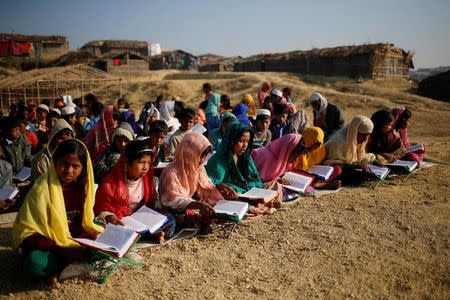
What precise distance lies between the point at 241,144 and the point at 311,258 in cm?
164

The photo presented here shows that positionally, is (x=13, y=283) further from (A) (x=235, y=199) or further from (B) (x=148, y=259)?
(A) (x=235, y=199)

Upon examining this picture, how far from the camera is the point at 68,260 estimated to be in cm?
296

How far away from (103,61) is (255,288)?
92.8 ft

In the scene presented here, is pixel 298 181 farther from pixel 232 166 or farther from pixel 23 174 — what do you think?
pixel 23 174

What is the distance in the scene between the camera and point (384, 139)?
664 centimetres

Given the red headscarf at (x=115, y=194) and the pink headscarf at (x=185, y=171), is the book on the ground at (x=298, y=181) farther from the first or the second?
the red headscarf at (x=115, y=194)

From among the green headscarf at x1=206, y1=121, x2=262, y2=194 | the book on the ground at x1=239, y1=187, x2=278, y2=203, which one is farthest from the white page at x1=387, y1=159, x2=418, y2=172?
the book on the ground at x1=239, y1=187, x2=278, y2=203

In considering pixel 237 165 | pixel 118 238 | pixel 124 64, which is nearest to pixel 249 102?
pixel 237 165

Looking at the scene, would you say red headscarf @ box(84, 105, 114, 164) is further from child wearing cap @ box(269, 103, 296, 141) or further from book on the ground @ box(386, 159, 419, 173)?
book on the ground @ box(386, 159, 419, 173)

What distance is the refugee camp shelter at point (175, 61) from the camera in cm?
3828

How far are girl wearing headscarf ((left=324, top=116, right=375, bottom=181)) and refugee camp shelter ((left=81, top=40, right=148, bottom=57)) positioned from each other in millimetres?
40126

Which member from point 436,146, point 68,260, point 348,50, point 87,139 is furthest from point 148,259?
point 348,50

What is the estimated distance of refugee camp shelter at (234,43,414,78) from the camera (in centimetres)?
2425

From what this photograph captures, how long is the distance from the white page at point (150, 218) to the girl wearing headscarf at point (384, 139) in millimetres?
4348
